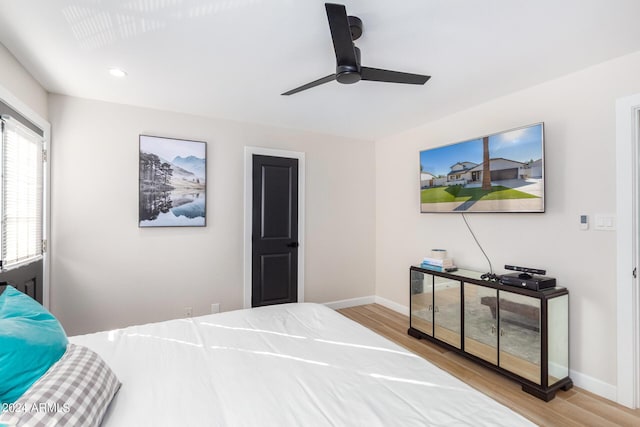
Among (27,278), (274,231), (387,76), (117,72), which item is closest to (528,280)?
(387,76)

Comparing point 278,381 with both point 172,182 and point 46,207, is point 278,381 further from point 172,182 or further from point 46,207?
point 46,207

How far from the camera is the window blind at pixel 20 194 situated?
2.10 meters

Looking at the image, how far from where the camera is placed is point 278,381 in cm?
137

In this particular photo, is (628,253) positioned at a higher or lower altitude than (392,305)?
higher

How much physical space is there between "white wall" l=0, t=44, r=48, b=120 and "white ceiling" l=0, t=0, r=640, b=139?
0.26 feet

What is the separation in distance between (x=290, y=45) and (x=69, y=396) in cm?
214

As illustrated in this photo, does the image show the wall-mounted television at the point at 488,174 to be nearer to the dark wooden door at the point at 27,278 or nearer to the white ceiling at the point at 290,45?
the white ceiling at the point at 290,45

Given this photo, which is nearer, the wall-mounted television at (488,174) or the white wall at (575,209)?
the white wall at (575,209)

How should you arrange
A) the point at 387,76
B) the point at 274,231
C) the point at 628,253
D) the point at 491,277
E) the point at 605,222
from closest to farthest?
the point at 387,76 < the point at 628,253 < the point at 605,222 < the point at 491,277 < the point at 274,231

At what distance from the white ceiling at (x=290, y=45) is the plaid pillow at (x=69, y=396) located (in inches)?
71.4

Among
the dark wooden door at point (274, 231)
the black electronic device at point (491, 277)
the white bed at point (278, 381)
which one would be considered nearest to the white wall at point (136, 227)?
the dark wooden door at point (274, 231)

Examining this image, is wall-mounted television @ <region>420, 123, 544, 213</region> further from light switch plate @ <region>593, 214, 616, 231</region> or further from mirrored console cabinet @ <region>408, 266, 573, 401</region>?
mirrored console cabinet @ <region>408, 266, 573, 401</region>

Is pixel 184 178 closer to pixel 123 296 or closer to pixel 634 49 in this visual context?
pixel 123 296

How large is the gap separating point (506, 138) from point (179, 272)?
3616 mm
